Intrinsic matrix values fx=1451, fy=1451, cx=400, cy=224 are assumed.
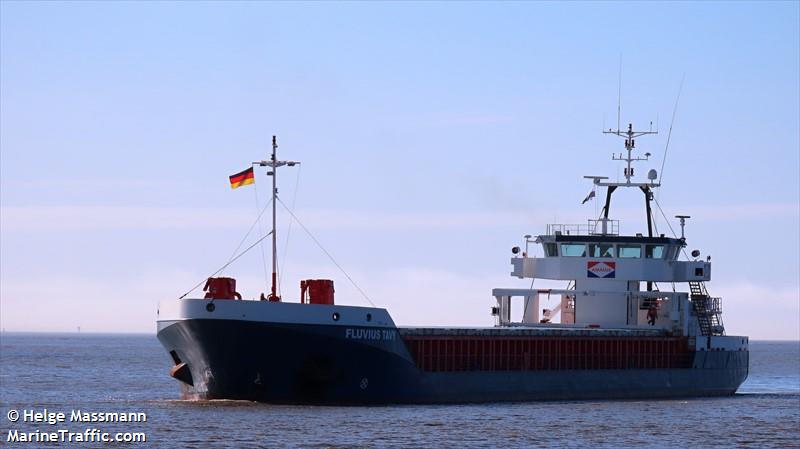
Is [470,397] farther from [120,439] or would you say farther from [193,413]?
[120,439]

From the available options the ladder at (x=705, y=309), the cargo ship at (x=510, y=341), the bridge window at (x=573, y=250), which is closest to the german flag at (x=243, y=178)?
the cargo ship at (x=510, y=341)

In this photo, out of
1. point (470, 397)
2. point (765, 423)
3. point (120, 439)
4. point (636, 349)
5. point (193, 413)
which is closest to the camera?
point (120, 439)

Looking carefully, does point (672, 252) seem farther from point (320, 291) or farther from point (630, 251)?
point (320, 291)

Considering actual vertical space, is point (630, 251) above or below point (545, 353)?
above

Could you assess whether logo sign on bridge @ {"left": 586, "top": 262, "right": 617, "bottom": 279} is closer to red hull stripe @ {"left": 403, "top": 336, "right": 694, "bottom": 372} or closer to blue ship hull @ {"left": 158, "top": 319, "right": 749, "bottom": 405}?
red hull stripe @ {"left": 403, "top": 336, "right": 694, "bottom": 372}

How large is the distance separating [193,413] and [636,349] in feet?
75.3

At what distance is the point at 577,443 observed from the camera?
4069 centimetres

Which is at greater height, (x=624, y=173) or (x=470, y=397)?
(x=624, y=173)

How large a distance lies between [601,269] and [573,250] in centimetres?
146

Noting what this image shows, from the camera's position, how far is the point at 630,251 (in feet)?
207

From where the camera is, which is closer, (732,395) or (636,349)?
(636,349)

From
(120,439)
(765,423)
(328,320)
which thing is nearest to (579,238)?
(765,423)

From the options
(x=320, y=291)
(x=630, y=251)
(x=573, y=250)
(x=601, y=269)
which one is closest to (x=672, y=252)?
(x=630, y=251)

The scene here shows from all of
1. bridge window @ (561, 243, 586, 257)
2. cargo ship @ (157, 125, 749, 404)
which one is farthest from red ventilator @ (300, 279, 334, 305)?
bridge window @ (561, 243, 586, 257)
